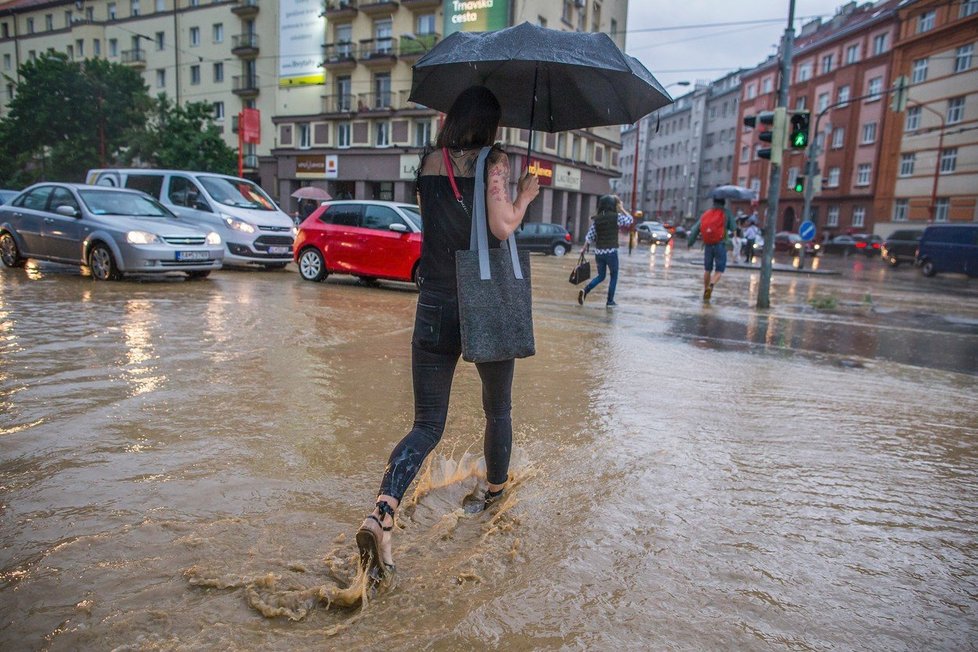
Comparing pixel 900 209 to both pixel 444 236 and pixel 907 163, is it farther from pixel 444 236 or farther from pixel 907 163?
pixel 444 236

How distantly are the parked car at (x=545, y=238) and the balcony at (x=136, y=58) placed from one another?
118 ft

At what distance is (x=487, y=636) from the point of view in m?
2.23

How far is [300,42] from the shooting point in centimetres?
4222

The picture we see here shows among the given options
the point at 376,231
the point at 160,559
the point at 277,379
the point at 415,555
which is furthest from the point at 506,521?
the point at 376,231

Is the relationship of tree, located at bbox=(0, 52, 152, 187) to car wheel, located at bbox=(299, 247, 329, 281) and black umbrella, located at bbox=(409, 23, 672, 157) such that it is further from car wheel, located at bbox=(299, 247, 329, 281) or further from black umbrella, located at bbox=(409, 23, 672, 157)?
black umbrella, located at bbox=(409, 23, 672, 157)

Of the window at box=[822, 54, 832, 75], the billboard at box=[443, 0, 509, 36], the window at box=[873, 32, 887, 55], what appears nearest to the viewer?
the billboard at box=[443, 0, 509, 36]

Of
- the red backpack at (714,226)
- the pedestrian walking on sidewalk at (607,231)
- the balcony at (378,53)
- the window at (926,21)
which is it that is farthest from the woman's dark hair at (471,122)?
the window at (926,21)

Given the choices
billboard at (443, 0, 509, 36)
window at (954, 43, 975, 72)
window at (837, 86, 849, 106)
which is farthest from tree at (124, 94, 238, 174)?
window at (837, 86, 849, 106)

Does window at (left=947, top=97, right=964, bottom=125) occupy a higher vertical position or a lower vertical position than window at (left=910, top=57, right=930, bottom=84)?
lower

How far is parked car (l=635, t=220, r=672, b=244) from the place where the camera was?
4922 cm

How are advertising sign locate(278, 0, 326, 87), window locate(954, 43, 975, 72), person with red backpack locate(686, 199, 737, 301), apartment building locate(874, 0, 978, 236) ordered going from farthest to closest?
advertising sign locate(278, 0, 326, 87) → apartment building locate(874, 0, 978, 236) → window locate(954, 43, 975, 72) → person with red backpack locate(686, 199, 737, 301)

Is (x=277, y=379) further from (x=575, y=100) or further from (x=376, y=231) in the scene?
(x=376, y=231)

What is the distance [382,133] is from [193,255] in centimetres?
3102

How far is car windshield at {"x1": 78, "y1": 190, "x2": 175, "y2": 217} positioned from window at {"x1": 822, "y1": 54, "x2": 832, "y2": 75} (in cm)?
5361
